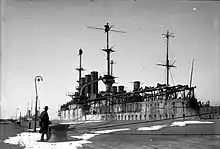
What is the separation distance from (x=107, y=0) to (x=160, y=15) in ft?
3.60

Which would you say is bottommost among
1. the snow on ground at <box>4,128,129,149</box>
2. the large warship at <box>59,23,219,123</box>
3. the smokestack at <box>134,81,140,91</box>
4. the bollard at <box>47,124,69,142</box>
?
the snow on ground at <box>4,128,129,149</box>

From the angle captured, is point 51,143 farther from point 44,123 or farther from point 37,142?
point 44,123

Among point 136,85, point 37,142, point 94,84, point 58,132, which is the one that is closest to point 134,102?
point 136,85

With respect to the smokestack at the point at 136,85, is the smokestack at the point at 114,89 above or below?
below

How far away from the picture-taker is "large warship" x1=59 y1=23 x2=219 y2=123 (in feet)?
17.6

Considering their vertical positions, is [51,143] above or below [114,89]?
below

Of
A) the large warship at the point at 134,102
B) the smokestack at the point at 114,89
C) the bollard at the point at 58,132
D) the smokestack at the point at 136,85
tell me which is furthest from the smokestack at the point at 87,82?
the smokestack at the point at 136,85

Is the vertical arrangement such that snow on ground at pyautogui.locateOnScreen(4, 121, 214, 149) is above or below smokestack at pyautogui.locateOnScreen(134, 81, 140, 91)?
below

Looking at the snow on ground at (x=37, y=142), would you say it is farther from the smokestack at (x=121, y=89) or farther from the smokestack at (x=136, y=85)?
the smokestack at (x=136, y=85)

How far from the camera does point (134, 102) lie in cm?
549

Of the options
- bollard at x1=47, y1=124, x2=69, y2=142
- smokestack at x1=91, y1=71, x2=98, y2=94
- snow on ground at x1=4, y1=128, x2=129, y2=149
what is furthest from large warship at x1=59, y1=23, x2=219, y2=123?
snow on ground at x1=4, y1=128, x2=129, y2=149

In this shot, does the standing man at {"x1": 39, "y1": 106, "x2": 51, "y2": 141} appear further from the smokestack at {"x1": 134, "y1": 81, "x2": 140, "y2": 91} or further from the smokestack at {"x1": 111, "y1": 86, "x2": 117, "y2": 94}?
the smokestack at {"x1": 134, "y1": 81, "x2": 140, "y2": 91}

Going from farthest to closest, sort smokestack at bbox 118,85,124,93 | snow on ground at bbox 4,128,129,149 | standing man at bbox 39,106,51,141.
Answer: smokestack at bbox 118,85,124,93 < standing man at bbox 39,106,51,141 < snow on ground at bbox 4,128,129,149

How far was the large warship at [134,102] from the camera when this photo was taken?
5.36 meters
